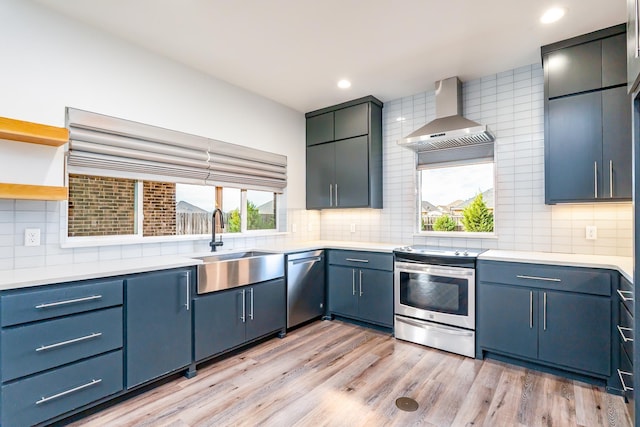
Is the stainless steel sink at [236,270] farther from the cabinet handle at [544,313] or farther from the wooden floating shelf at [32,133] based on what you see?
the cabinet handle at [544,313]

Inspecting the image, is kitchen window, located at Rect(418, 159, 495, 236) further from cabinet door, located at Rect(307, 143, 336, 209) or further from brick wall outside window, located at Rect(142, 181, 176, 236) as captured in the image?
brick wall outside window, located at Rect(142, 181, 176, 236)

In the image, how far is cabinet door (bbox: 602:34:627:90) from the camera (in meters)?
2.43

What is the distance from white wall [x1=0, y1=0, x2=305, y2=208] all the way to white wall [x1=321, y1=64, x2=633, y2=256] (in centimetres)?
212

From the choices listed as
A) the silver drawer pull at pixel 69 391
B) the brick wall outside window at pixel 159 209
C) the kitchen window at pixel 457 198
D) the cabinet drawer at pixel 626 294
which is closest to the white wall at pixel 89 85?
the brick wall outside window at pixel 159 209

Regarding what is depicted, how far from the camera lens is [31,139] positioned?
81.4 inches

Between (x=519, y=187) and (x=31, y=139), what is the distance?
401 cm

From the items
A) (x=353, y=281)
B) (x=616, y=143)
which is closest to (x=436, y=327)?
(x=353, y=281)

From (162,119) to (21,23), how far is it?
1.03 metres

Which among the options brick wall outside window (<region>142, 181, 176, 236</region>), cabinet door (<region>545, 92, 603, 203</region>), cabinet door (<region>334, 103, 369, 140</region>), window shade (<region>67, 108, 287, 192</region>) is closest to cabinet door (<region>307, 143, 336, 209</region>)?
cabinet door (<region>334, 103, 369, 140</region>)

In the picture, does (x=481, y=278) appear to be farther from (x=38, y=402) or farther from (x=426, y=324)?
(x=38, y=402)

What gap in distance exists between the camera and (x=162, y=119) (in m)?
2.88

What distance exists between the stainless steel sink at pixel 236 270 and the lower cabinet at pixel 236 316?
0.06m

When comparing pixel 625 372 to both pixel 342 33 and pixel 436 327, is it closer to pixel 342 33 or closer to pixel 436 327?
pixel 436 327

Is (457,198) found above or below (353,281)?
above
